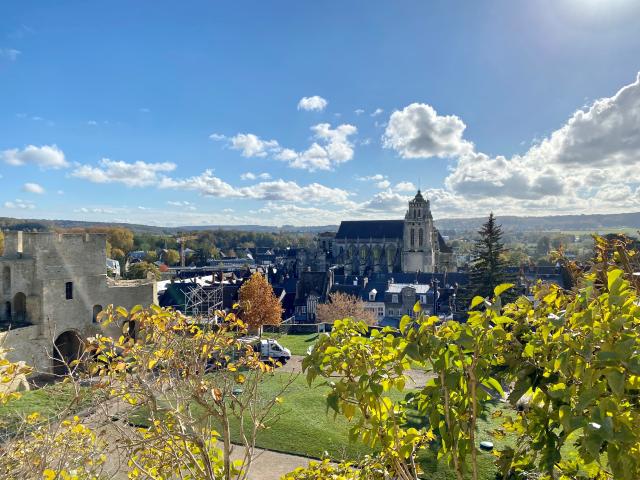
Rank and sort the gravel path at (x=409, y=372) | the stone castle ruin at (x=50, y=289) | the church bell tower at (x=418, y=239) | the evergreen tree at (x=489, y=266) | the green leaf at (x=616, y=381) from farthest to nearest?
1. the church bell tower at (x=418, y=239)
2. the evergreen tree at (x=489, y=266)
3. the stone castle ruin at (x=50, y=289)
4. the gravel path at (x=409, y=372)
5. the green leaf at (x=616, y=381)

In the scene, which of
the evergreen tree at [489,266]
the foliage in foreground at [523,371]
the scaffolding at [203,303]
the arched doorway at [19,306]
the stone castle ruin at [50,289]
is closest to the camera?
the foliage in foreground at [523,371]

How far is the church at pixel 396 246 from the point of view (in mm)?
69375

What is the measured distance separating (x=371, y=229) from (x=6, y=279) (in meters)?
66.8

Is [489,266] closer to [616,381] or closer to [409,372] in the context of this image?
[409,372]

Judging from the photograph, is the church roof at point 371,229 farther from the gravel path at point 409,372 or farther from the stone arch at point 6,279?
the stone arch at point 6,279

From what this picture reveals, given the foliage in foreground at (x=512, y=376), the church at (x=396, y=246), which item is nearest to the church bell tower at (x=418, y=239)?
the church at (x=396, y=246)

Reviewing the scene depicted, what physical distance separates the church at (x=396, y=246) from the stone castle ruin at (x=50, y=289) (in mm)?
43265

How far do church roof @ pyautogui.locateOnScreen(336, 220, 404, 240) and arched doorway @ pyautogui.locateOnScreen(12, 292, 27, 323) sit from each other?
65152 millimetres

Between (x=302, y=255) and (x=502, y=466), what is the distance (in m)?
75.0

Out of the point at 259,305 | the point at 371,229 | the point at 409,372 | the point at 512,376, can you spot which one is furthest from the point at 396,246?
the point at 512,376

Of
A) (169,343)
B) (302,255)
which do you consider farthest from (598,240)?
(302,255)

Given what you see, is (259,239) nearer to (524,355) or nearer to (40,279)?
(40,279)

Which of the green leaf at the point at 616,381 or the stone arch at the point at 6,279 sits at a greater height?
the green leaf at the point at 616,381

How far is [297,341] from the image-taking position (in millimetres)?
28344
